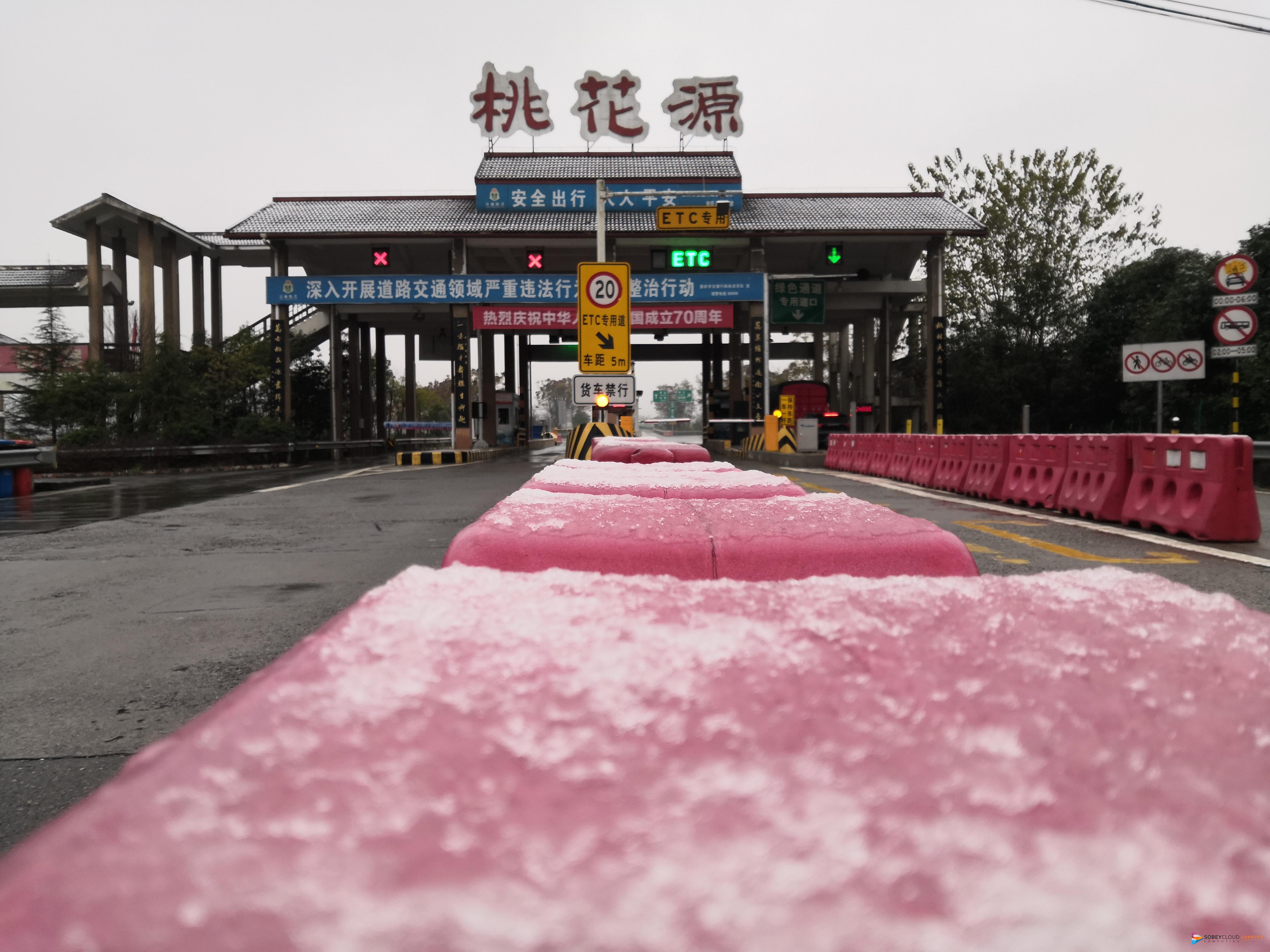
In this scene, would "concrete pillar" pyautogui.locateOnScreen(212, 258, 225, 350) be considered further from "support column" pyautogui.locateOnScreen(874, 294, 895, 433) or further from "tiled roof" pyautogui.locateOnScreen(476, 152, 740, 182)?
"support column" pyautogui.locateOnScreen(874, 294, 895, 433)

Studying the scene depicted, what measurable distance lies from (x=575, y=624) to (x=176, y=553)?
617 cm

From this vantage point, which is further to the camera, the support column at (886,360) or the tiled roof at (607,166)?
the support column at (886,360)

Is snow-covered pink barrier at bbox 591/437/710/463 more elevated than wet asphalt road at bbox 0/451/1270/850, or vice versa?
snow-covered pink barrier at bbox 591/437/710/463

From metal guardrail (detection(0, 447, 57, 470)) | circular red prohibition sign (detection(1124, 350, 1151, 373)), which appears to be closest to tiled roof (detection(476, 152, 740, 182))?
circular red prohibition sign (detection(1124, 350, 1151, 373))

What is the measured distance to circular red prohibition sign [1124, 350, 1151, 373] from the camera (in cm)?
1454

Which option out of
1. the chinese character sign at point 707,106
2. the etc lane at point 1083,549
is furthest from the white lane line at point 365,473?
the chinese character sign at point 707,106

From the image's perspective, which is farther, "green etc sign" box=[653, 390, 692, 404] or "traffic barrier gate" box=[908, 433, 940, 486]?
"green etc sign" box=[653, 390, 692, 404]

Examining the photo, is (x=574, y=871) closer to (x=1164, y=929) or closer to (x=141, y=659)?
(x=1164, y=929)

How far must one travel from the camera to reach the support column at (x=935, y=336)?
2727cm

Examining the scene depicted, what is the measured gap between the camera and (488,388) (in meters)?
34.5

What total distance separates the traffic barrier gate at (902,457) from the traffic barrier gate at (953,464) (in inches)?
44.0

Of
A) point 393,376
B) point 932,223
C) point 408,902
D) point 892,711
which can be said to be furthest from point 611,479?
point 393,376

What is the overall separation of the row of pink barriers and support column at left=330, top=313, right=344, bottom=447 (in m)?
22.4

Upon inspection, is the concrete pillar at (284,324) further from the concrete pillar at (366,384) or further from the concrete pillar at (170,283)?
the concrete pillar at (366,384)
